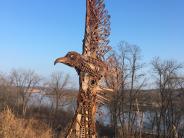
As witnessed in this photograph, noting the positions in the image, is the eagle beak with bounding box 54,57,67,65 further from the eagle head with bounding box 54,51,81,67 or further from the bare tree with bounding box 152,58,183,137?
the bare tree with bounding box 152,58,183,137

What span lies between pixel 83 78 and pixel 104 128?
39658 mm

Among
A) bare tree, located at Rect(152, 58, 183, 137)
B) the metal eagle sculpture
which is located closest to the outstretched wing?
the metal eagle sculpture

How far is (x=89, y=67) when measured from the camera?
6191 mm

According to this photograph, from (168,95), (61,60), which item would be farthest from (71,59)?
(168,95)

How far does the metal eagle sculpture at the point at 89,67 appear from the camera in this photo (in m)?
6.12

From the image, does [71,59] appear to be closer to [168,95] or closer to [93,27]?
[93,27]

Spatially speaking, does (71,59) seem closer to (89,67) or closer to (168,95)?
(89,67)

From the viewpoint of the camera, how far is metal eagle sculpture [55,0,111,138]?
6.12 metres

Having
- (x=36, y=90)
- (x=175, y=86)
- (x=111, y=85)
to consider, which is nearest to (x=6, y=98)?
(x=36, y=90)

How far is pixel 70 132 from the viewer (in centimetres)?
611

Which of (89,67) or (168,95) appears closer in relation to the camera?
(89,67)

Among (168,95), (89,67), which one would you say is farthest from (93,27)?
(168,95)

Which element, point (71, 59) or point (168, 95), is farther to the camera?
point (168, 95)

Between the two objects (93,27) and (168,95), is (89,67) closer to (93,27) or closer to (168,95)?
(93,27)
